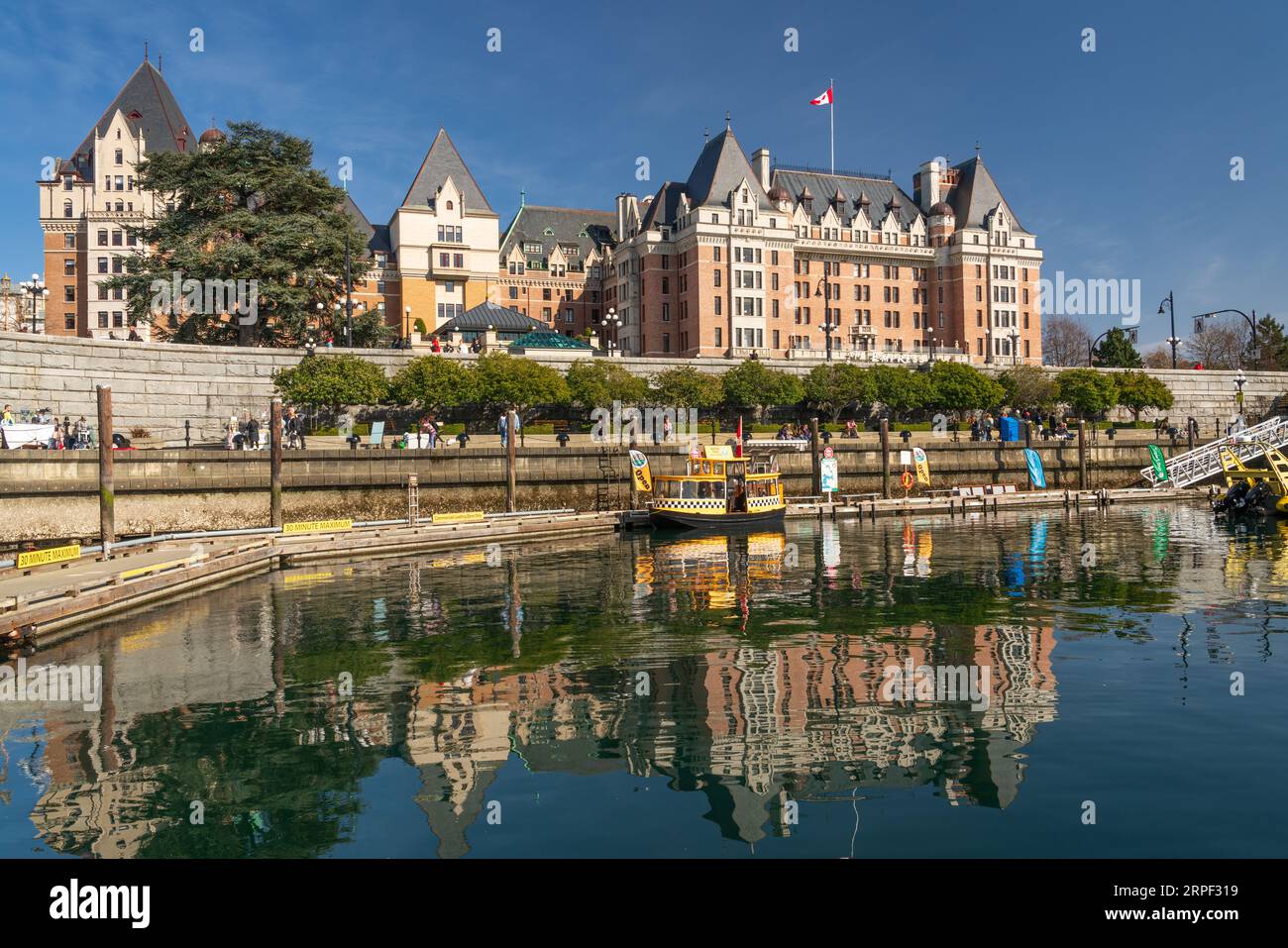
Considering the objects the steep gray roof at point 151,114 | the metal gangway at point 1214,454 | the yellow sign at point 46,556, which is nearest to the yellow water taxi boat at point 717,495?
the yellow sign at point 46,556

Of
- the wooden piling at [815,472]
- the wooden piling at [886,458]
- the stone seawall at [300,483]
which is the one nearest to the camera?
the stone seawall at [300,483]

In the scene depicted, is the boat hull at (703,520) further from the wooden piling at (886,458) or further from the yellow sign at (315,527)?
the yellow sign at (315,527)

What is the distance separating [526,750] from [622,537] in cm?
2824

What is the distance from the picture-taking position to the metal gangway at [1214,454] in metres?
56.5

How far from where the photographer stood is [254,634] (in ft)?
67.8

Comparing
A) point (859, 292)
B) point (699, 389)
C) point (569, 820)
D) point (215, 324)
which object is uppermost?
point (859, 292)

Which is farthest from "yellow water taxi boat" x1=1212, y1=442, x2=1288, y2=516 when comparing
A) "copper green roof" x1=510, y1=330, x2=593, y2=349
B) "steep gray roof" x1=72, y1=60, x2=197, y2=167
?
"steep gray roof" x1=72, y1=60, x2=197, y2=167

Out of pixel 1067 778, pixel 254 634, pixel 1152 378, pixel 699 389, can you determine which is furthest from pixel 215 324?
pixel 1152 378

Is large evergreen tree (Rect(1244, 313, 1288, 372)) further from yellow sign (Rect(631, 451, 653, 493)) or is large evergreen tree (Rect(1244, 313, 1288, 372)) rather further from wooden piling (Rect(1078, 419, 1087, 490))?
yellow sign (Rect(631, 451, 653, 493))

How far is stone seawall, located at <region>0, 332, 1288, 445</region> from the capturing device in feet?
137

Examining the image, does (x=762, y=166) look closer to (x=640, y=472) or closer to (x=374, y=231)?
(x=374, y=231)

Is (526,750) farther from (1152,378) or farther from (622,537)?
(1152,378)

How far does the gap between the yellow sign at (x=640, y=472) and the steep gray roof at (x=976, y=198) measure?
79.0m

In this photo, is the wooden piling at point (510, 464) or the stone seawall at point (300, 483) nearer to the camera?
the stone seawall at point (300, 483)
